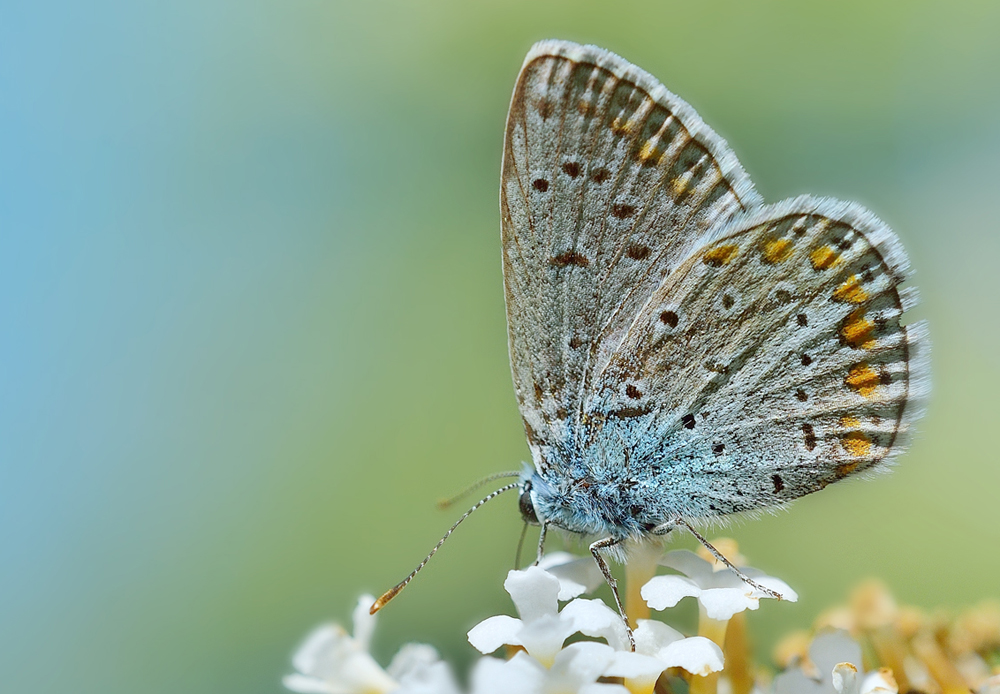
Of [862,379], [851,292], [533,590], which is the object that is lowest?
[533,590]

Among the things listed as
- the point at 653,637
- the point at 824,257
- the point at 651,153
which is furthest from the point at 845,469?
the point at 651,153

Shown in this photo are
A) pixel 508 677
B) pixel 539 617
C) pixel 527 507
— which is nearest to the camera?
pixel 508 677

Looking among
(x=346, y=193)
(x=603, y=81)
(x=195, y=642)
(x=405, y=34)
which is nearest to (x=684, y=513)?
(x=603, y=81)

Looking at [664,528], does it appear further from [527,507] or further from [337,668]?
[337,668]

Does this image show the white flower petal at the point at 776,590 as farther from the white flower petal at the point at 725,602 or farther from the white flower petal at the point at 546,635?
the white flower petal at the point at 546,635

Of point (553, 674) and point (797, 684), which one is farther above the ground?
point (553, 674)

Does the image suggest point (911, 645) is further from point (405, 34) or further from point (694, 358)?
point (405, 34)

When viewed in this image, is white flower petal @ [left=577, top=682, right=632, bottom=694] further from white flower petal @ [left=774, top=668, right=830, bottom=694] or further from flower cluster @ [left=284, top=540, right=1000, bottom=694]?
white flower petal @ [left=774, top=668, right=830, bottom=694]
